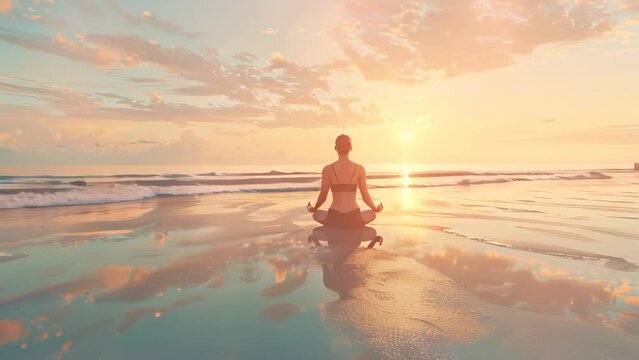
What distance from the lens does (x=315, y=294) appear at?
4.52 metres

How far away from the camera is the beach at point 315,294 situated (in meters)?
3.19

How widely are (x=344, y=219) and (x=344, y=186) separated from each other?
916 mm

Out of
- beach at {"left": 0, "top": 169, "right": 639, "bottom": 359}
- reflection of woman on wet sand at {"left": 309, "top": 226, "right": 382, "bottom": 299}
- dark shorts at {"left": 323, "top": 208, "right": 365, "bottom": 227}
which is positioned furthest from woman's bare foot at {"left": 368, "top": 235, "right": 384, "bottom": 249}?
dark shorts at {"left": 323, "top": 208, "right": 365, "bottom": 227}

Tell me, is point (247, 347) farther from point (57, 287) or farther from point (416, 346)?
point (57, 287)

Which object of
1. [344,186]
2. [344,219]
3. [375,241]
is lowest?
[375,241]

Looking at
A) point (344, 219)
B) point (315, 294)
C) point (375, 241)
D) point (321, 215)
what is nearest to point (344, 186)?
point (344, 219)

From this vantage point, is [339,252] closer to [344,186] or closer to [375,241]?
[375,241]

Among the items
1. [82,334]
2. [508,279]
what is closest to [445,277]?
[508,279]

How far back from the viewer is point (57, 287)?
15.8ft

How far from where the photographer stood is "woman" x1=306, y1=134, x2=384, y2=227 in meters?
8.39

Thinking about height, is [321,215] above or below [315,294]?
above

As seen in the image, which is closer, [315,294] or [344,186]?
[315,294]

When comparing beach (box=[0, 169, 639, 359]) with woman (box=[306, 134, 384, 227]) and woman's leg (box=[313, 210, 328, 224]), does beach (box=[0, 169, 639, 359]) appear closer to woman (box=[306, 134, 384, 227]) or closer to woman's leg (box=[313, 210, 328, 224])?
woman's leg (box=[313, 210, 328, 224])

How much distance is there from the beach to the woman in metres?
0.86
